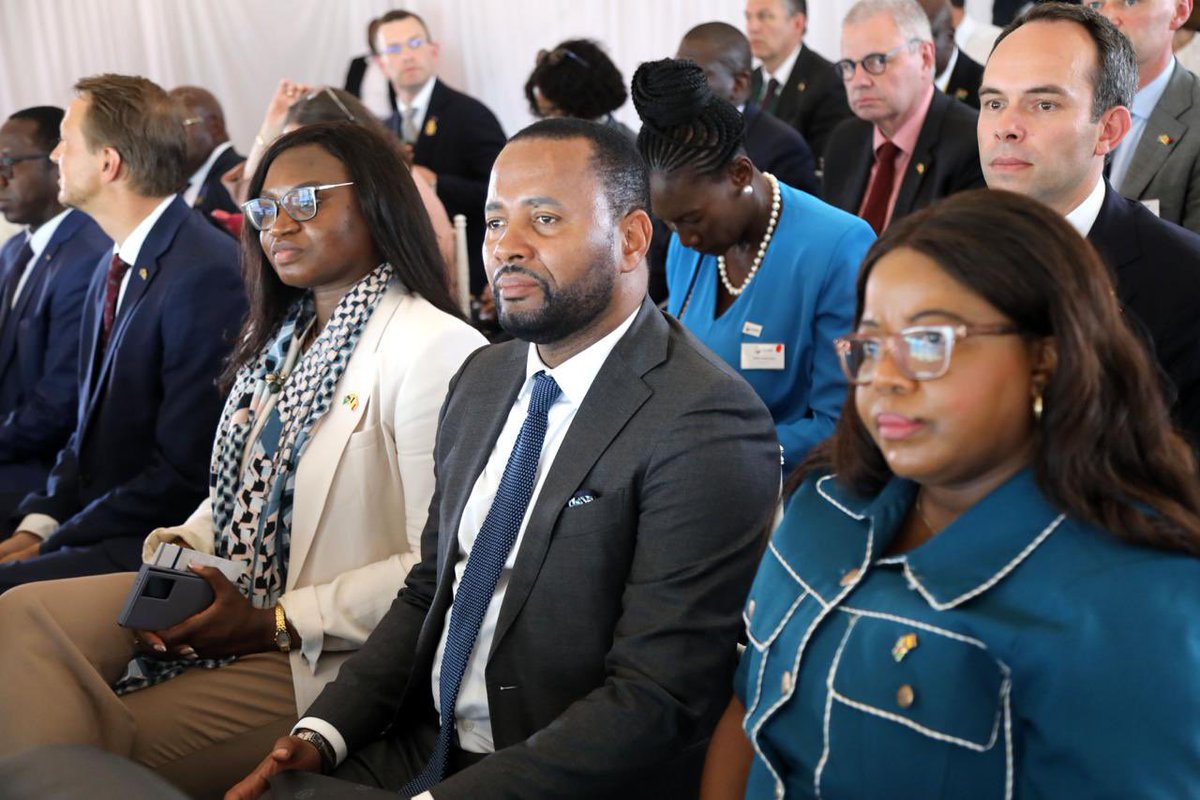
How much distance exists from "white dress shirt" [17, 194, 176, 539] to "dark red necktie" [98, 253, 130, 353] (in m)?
0.01

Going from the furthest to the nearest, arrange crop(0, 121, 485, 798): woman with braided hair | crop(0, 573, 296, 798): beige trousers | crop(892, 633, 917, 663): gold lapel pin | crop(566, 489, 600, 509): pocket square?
1. crop(0, 121, 485, 798): woman with braided hair
2. crop(0, 573, 296, 798): beige trousers
3. crop(566, 489, 600, 509): pocket square
4. crop(892, 633, 917, 663): gold lapel pin

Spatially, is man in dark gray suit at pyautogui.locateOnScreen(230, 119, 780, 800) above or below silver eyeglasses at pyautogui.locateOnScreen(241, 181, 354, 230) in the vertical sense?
below

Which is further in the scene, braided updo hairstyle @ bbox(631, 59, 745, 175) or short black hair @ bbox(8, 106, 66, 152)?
short black hair @ bbox(8, 106, 66, 152)

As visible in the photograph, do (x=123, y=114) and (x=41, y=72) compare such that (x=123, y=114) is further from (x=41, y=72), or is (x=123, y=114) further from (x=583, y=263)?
(x=41, y=72)

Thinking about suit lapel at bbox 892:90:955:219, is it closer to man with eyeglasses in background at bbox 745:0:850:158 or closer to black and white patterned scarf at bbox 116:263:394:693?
man with eyeglasses in background at bbox 745:0:850:158

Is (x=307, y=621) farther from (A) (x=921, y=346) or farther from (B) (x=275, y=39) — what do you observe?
(B) (x=275, y=39)

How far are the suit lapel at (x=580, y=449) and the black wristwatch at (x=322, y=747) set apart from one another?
1.08 ft

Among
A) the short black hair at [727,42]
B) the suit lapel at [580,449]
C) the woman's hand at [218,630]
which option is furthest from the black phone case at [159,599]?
the short black hair at [727,42]

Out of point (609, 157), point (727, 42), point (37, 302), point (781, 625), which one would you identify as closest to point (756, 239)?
point (609, 157)

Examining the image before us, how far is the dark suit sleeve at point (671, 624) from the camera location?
1.62 metres

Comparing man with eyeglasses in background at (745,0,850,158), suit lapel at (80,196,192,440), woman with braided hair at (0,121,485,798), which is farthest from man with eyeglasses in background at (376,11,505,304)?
woman with braided hair at (0,121,485,798)

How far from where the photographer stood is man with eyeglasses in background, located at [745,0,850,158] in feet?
17.1

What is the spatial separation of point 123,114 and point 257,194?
98 cm

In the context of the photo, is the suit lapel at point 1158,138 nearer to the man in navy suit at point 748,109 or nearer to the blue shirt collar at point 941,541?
the man in navy suit at point 748,109
